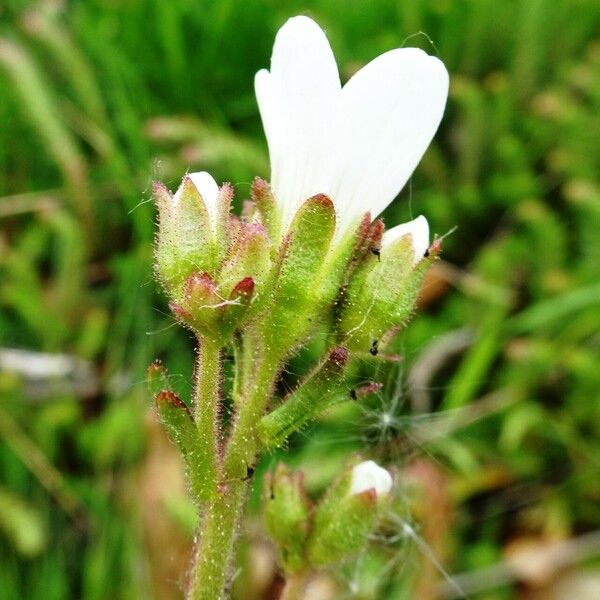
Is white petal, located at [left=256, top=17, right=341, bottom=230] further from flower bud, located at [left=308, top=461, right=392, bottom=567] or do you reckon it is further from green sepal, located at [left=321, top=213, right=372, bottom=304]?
flower bud, located at [left=308, top=461, right=392, bottom=567]

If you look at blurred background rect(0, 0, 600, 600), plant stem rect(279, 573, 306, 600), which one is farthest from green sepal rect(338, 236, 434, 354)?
blurred background rect(0, 0, 600, 600)

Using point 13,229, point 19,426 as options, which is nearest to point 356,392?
point 19,426

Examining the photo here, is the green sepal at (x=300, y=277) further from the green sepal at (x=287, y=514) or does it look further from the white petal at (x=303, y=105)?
the green sepal at (x=287, y=514)

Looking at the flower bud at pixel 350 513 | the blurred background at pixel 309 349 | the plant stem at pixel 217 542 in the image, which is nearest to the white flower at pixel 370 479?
the flower bud at pixel 350 513

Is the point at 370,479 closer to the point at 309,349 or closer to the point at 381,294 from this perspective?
the point at 381,294

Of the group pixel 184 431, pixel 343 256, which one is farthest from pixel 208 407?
pixel 343 256

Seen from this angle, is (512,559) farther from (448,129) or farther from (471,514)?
(448,129)

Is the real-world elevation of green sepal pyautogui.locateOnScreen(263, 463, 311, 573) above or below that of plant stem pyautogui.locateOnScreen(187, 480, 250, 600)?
above
